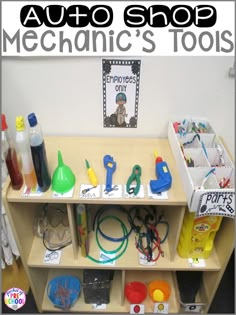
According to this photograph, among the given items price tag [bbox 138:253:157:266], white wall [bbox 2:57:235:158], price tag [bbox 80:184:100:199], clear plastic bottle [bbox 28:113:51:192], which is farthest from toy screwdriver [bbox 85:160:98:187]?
price tag [bbox 138:253:157:266]

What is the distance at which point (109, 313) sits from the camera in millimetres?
1246

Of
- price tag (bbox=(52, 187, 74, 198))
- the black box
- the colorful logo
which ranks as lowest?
the colorful logo

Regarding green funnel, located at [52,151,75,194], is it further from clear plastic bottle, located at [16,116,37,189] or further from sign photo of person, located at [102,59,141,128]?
sign photo of person, located at [102,59,141,128]

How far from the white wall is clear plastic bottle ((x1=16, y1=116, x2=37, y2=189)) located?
10.9 inches

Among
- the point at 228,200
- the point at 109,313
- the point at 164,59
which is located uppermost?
the point at 164,59

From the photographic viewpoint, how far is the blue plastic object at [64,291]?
1.21 meters

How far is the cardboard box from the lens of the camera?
0.78m

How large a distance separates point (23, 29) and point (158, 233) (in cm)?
91

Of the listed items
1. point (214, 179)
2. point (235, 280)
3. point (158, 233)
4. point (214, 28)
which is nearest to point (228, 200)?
point (214, 179)

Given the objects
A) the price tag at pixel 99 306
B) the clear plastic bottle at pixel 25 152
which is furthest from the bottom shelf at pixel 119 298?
the clear plastic bottle at pixel 25 152

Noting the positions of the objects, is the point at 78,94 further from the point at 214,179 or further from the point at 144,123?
the point at 214,179

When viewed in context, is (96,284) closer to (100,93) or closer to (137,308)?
(137,308)

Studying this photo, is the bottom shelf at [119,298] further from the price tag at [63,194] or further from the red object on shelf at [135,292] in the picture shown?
the price tag at [63,194]

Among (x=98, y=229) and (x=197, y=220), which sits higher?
(x=197, y=220)
